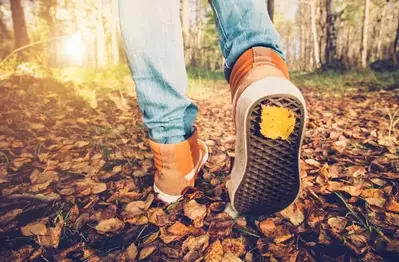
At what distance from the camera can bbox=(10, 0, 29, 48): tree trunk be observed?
7.56 m

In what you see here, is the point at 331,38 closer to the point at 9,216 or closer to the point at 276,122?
the point at 276,122

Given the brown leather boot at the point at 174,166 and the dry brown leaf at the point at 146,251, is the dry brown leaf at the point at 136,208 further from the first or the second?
the dry brown leaf at the point at 146,251

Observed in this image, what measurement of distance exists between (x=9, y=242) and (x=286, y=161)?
1.07 metres

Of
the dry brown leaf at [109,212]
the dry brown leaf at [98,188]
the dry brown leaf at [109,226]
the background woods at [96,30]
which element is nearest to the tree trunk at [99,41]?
the background woods at [96,30]

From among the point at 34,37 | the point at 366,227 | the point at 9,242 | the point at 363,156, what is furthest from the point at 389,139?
the point at 34,37

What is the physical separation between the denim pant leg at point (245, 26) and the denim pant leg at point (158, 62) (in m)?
0.17

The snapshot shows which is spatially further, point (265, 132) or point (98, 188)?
point (98, 188)

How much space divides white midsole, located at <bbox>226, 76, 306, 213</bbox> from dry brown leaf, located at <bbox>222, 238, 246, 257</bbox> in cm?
22

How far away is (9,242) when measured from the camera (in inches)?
42.0

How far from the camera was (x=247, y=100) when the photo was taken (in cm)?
79

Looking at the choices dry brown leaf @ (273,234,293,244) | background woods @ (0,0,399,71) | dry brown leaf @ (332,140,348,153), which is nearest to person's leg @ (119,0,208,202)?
dry brown leaf @ (273,234,293,244)

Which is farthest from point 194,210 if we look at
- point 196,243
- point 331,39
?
point 331,39

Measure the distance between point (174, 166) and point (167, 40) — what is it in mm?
513

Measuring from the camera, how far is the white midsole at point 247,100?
0.77 m
